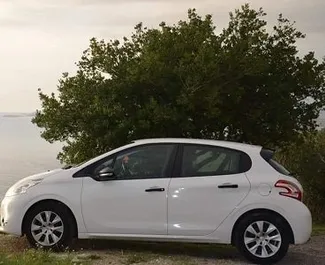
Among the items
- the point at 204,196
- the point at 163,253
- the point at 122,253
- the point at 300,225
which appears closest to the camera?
the point at 300,225

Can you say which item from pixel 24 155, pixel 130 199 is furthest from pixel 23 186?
pixel 24 155

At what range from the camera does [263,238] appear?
8.16 meters

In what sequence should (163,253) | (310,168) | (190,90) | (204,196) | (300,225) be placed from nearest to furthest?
1. (300,225)
2. (204,196)
3. (163,253)
4. (190,90)
5. (310,168)

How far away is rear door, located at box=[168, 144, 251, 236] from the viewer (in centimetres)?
820

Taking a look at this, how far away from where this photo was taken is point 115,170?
8.52 m

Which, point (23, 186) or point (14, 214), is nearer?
point (14, 214)

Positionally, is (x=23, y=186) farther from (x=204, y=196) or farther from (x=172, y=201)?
(x=204, y=196)

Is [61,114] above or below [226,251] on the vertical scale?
above

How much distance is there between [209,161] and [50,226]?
2.36m

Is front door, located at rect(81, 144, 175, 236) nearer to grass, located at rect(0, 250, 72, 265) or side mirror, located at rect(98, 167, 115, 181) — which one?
side mirror, located at rect(98, 167, 115, 181)

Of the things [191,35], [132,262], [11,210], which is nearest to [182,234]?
[132,262]

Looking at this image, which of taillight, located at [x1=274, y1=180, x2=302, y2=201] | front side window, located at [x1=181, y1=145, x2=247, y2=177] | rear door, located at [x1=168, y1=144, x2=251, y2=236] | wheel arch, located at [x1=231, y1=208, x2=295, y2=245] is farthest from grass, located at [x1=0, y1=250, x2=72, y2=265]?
taillight, located at [x1=274, y1=180, x2=302, y2=201]

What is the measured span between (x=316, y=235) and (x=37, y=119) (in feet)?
21.2

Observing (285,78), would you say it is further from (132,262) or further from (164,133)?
(132,262)
